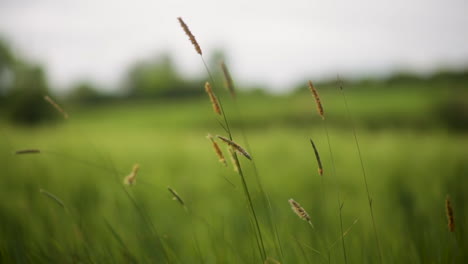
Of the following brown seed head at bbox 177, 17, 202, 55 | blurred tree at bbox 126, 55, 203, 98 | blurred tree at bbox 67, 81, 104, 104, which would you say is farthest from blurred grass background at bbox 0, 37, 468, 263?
blurred tree at bbox 67, 81, 104, 104

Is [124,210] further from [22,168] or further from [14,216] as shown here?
[22,168]

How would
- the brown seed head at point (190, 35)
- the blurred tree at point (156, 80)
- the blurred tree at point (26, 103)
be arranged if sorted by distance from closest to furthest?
the brown seed head at point (190, 35), the blurred tree at point (26, 103), the blurred tree at point (156, 80)

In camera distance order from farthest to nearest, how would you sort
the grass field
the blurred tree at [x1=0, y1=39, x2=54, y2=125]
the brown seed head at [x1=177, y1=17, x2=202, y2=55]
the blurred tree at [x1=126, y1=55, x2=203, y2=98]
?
the blurred tree at [x1=126, y1=55, x2=203, y2=98] < the blurred tree at [x1=0, y1=39, x2=54, y2=125] < the grass field < the brown seed head at [x1=177, y1=17, x2=202, y2=55]

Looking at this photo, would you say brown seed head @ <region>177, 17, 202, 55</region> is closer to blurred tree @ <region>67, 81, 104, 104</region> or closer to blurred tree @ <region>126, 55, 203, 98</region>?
blurred tree @ <region>126, 55, 203, 98</region>

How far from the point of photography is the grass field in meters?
1.06

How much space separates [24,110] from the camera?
15.4m

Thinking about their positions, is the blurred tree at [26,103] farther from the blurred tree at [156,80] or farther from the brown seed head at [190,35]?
the brown seed head at [190,35]

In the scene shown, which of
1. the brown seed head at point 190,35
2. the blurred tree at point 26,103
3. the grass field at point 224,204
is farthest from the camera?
the blurred tree at point 26,103

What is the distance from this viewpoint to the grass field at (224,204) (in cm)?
106

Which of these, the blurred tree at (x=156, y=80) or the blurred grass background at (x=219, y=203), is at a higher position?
the blurred grass background at (x=219, y=203)

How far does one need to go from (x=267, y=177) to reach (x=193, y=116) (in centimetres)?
1292

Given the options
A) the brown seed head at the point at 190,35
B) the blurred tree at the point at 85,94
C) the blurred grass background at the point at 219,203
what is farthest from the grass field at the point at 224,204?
the blurred tree at the point at 85,94

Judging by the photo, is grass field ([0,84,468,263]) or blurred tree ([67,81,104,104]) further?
blurred tree ([67,81,104,104])

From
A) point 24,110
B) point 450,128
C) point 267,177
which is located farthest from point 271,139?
point 24,110
